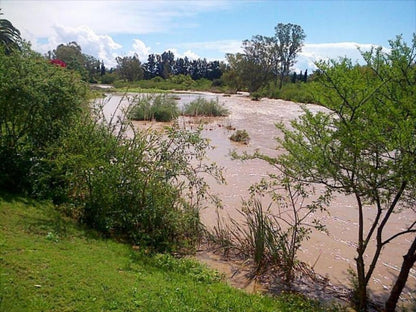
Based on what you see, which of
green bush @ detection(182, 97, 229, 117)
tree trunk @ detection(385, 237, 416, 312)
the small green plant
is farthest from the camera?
green bush @ detection(182, 97, 229, 117)

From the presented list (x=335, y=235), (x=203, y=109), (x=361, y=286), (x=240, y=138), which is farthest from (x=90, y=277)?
(x=203, y=109)

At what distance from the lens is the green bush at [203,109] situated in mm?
27875

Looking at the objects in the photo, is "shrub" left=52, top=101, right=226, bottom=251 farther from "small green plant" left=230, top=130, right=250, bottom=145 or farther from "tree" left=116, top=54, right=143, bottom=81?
"tree" left=116, top=54, right=143, bottom=81

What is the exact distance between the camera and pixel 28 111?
6.59 metres

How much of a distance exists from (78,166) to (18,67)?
2057 millimetres

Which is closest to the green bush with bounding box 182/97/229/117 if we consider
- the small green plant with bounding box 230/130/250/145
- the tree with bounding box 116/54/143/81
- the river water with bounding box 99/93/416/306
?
the small green plant with bounding box 230/130/250/145

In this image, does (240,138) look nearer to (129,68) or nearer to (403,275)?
(403,275)

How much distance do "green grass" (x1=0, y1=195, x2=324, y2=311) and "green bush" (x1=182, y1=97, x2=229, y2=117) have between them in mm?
22404

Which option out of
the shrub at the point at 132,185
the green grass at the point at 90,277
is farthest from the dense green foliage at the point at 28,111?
the green grass at the point at 90,277

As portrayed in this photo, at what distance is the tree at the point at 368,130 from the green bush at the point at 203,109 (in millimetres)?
23090

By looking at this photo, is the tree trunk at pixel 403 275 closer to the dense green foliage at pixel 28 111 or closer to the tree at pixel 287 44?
the dense green foliage at pixel 28 111

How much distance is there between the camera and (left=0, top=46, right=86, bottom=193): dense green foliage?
6.19 meters

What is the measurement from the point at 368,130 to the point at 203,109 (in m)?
24.7

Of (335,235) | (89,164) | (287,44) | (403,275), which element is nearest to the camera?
(403,275)
